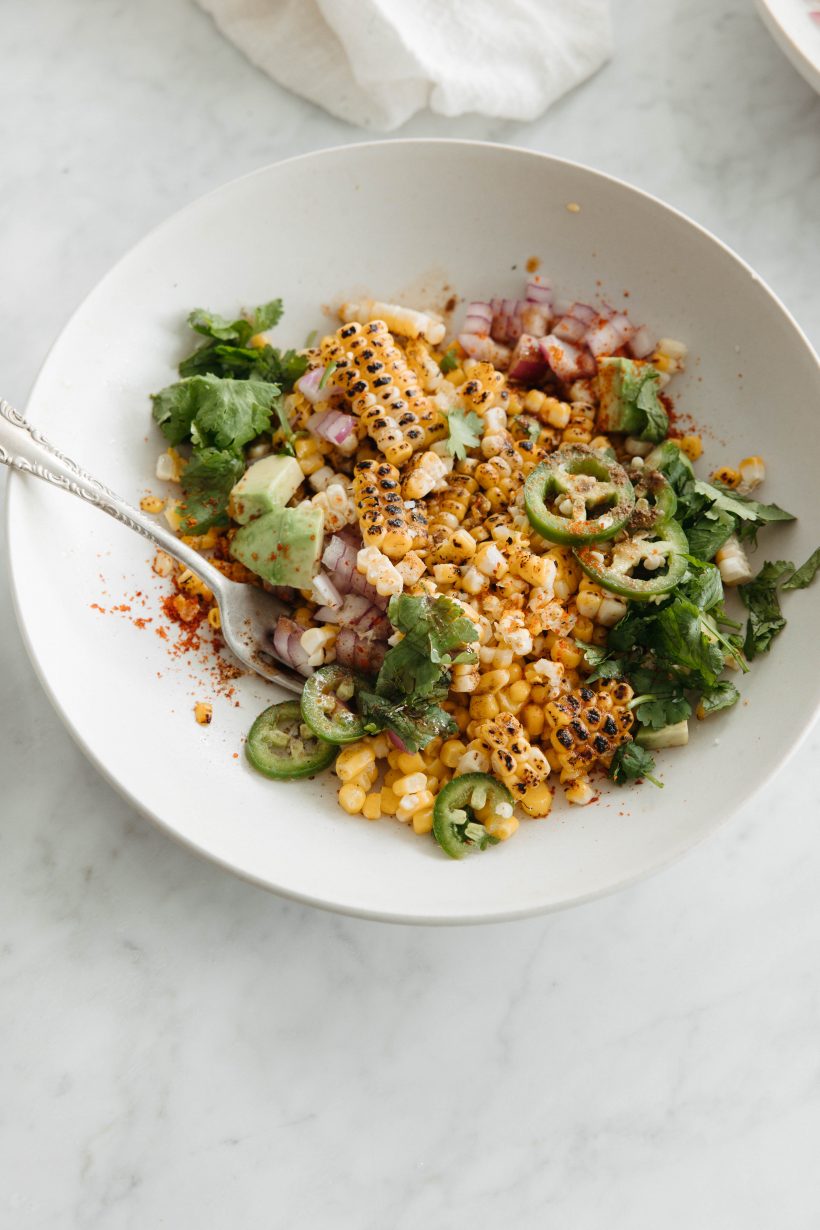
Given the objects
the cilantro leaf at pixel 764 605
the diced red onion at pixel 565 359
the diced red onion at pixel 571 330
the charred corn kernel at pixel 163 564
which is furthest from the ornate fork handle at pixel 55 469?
the cilantro leaf at pixel 764 605

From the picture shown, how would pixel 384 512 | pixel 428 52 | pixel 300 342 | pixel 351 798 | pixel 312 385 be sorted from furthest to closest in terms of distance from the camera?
1. pixel 428 52
2. pixel 300 342
3. pixel 312 385
4. pixel 384 512
5. pixel 351 798

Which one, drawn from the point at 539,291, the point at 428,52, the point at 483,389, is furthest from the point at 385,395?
the point at 428,52

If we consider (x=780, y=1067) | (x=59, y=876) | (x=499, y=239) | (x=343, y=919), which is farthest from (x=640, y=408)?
(x=59, y=876)

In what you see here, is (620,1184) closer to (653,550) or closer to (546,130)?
(653,550)

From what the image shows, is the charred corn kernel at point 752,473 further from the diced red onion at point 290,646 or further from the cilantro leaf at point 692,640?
the diced red onion at point 290,646

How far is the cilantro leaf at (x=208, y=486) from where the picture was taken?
3.42 m

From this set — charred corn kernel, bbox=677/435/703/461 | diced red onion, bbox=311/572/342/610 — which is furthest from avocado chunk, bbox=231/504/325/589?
charred corn kernel, bbox=677/435/703/461

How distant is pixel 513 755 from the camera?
10.1ft

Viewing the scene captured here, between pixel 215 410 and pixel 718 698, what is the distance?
170 cm

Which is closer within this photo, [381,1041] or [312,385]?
[381,1041]

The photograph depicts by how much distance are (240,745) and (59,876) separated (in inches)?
28.8

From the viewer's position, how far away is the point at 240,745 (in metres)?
3.30

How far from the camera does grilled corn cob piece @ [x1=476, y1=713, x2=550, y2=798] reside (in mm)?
3094

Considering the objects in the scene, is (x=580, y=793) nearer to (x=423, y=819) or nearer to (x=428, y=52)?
(x=423, y=819)
